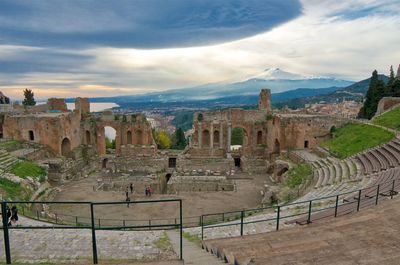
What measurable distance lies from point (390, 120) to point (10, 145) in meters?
35.8

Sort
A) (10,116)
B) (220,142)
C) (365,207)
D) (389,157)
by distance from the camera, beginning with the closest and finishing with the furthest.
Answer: (365,207)
(389,157)
(10,116)
(220,142)

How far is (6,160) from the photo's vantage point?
83.1 feet

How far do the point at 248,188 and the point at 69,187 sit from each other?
1613 cm

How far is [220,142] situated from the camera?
3612cm

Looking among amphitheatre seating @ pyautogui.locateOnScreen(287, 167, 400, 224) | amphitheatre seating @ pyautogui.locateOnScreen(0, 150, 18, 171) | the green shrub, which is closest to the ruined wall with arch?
the green shrub

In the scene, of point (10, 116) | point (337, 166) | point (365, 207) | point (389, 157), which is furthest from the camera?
point (10, 116)

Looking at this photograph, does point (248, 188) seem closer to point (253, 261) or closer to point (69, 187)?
point (69, 187)

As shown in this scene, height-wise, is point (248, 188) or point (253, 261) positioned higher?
point (253, 261)

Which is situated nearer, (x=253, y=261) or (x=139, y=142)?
(x=253, y=261)

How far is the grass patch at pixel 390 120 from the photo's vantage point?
27.4m

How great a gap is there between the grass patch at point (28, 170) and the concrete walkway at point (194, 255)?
1842 cm

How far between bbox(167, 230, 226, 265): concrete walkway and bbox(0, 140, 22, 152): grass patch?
24790mm

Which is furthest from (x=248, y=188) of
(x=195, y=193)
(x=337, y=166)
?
(x=337, y=166)

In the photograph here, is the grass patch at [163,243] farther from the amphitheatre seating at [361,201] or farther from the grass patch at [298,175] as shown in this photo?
the grass patch at [298,175]
